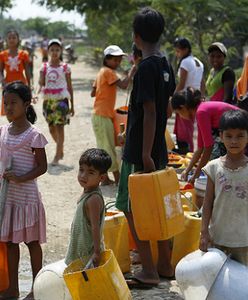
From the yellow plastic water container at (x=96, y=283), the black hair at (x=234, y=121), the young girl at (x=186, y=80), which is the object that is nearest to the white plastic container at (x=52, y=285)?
the yellow plastic water container at (x=96, y=283)

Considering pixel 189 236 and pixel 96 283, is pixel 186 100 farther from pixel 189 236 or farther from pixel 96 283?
pixel 96 283

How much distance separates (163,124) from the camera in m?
4.86

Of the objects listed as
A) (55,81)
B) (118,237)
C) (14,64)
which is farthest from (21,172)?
(14,64)

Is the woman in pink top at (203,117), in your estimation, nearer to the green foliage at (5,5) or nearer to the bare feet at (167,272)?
the bare feet at (167,272)

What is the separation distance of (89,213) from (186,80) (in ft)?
16.7

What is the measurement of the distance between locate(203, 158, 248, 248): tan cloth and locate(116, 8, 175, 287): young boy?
63cm

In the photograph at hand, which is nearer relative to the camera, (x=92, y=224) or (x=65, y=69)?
(x=92, y=224)

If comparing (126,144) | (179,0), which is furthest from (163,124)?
(179,0)

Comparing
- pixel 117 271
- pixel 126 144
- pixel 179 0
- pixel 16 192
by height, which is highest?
pixel 179 0

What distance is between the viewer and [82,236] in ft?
13.6

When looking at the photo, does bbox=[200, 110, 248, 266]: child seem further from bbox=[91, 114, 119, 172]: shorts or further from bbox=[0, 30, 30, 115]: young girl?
bbox=[0, 30, 30, 115]: young girl

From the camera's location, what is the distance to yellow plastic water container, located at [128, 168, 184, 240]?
4461mm

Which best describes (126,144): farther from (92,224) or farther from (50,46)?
(50,46)

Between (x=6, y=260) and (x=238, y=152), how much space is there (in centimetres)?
178
